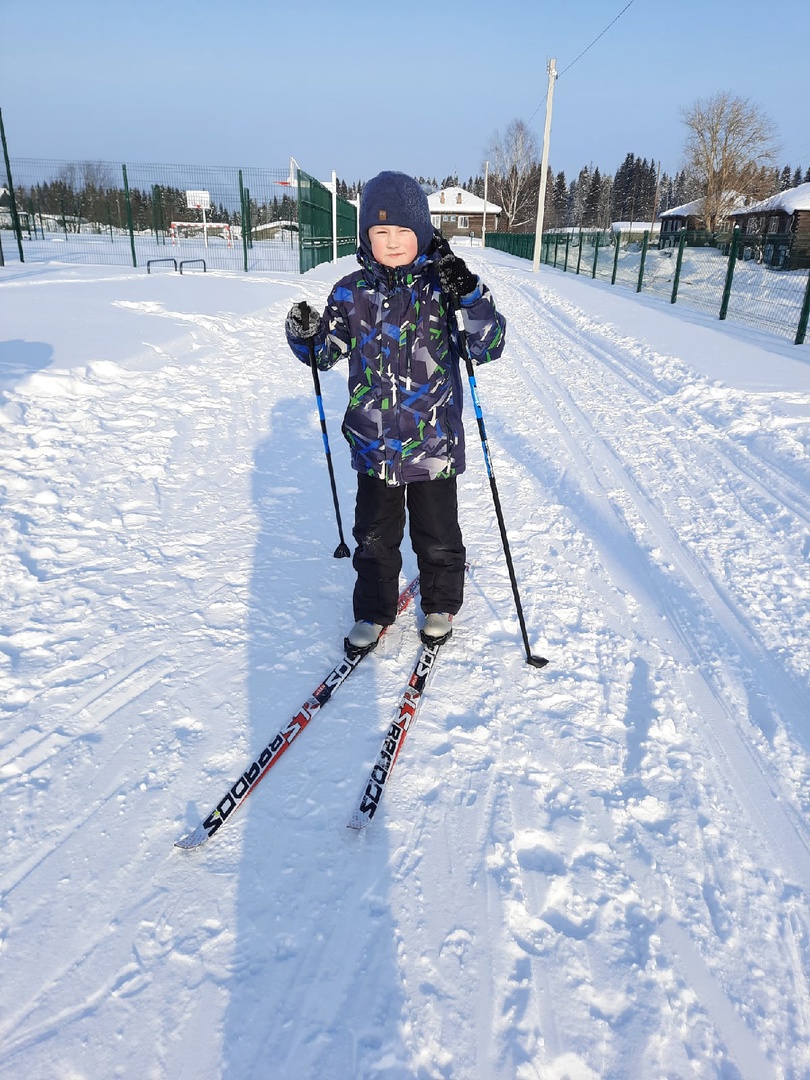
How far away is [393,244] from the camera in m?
2.25

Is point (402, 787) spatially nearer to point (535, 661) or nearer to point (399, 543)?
point (535, 661)

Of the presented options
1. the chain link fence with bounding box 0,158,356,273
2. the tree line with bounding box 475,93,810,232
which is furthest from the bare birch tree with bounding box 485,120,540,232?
the chain link fence with bounding box 0,158,356,273

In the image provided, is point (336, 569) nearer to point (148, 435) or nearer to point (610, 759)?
point (610, 759)

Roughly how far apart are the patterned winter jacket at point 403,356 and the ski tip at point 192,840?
140cm

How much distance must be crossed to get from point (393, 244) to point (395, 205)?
0.13 m

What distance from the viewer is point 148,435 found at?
4.88 metres

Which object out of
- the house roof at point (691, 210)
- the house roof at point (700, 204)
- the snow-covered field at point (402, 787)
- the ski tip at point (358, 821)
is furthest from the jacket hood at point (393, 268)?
the house roof at point (691, 210)

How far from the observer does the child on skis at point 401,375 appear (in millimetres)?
2289

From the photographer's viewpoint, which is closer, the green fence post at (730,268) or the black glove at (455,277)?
the black glove at (455,277)

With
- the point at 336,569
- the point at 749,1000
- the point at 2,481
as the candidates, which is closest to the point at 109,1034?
the point at 749,1000

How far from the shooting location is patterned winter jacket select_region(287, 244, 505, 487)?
2.37 meters

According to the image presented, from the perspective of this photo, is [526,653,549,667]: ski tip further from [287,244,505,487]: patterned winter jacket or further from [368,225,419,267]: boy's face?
[368,225,419,267]: boy's face

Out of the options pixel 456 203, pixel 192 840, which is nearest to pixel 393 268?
pixel 192 840

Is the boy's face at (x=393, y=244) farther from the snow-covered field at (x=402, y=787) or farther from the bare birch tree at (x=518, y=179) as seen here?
the bare birch tree at (x=518, y=179)
